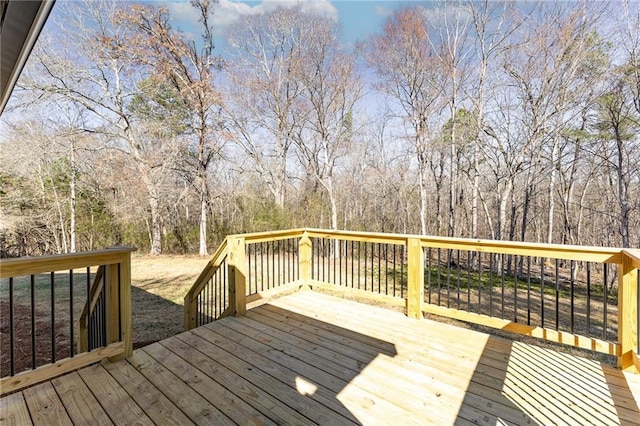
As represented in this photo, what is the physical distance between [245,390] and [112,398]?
2.74 ft

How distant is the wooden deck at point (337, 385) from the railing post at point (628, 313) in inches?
4.7

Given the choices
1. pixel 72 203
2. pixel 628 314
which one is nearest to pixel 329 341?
pixel 628 314

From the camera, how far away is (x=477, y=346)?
2.50 m

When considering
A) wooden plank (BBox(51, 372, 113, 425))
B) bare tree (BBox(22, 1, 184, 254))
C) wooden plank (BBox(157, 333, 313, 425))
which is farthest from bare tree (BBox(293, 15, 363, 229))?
wooden plank (BBox(51, 372, 113, 425))

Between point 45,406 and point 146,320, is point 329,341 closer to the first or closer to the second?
point 45,406

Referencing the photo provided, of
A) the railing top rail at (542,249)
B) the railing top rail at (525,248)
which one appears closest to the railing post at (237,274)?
the railing top rail at (525,248)

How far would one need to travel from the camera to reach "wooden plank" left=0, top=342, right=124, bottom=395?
1.75 meters

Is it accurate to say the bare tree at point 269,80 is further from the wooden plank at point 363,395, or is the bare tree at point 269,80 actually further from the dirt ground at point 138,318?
the wooden plank at point 363,395

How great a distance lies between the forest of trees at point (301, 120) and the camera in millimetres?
8250

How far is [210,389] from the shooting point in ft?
6.41

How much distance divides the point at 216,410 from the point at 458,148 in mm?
10750

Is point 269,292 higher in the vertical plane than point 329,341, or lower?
higher

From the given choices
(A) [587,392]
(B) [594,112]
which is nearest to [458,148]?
(B) [594,112]

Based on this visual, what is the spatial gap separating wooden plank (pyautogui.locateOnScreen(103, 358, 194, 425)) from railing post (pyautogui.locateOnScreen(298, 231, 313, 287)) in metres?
2.33
